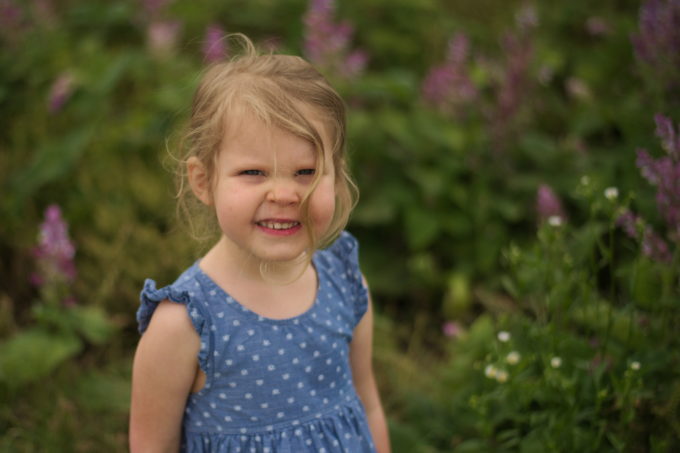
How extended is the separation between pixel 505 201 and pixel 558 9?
63.6 inches

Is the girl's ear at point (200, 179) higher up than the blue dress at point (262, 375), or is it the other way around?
the girl's ear at point (200, 179)

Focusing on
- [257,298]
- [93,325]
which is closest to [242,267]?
[257,298]

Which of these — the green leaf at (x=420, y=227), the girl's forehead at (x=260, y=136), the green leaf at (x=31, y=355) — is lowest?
the green leaf at (x=31, y=355)

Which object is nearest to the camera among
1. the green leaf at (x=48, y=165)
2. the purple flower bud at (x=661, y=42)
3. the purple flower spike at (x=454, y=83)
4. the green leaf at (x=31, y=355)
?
the green leaf at (x=31, y=355)

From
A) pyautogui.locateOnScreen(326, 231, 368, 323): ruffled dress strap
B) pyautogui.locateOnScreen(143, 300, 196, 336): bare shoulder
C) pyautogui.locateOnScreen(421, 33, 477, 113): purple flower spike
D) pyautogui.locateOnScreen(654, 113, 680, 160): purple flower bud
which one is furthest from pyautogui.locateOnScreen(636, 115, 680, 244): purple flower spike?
pyautogui.locateOnScreen(421, 33, 477, 113): purple flower spike

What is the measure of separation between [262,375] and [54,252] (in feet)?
3.91

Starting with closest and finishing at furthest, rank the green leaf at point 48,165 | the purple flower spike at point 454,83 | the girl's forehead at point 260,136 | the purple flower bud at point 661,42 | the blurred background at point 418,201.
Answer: the girl's forehead at point 260,136 < the blurred background at point 418,201 < the purple flower bud at point 661,42 < the green leaf at point 48,165 < the purple flower spike at point 454,83

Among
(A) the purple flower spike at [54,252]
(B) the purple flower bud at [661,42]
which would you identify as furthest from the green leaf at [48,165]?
(B) the purple flower bud at [661,42]

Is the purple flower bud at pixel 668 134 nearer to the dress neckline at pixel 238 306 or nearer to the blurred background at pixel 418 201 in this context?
the blurred background at pixel 418 201

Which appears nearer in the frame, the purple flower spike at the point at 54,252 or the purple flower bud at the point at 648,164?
the purple flower bud at the point at 648,164

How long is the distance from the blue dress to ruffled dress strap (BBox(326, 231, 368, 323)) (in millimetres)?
86

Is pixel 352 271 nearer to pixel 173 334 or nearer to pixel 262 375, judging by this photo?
pixel 262 375

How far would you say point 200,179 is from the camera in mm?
1363

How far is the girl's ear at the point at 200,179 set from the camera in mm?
1347
